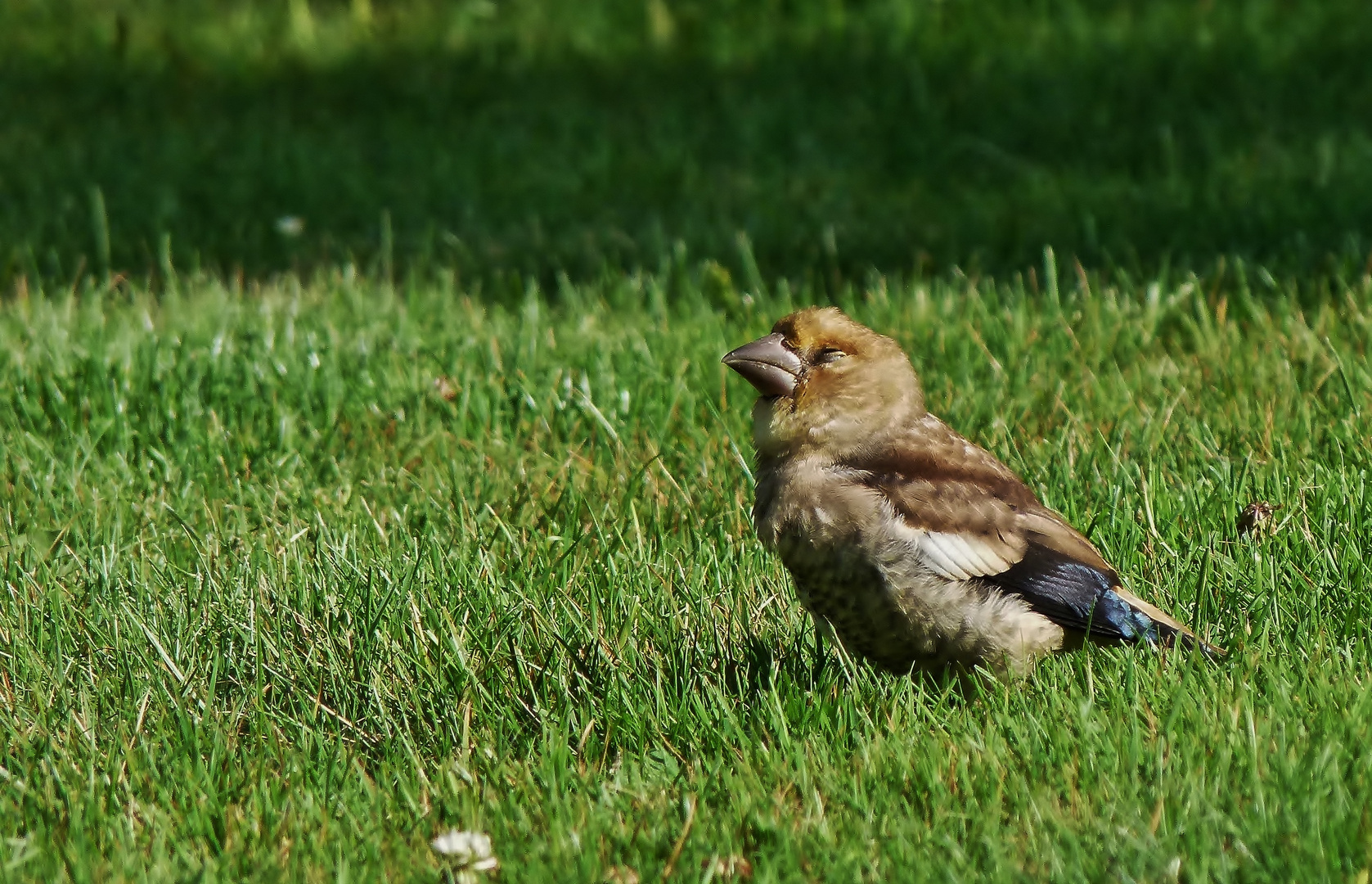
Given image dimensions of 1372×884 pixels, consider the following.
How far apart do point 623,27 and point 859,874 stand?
29.5 feet

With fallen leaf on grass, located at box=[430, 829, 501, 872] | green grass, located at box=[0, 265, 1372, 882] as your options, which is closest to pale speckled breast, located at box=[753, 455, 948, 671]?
green grass, located at box=[0, 265, 1372, 882]

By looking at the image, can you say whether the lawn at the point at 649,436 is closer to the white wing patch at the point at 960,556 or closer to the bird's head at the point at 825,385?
the white wing patch at the point at 960,556

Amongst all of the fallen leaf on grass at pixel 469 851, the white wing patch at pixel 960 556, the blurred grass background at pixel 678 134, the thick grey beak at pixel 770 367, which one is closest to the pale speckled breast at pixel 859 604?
the white wing patch at pixel 960 556

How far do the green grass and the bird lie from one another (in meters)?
0.10

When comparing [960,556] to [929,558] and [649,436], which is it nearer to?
[929,558]

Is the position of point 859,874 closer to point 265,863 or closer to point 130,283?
point 265,863

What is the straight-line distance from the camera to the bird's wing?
140 inches

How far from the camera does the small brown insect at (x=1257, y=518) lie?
4.14 metres

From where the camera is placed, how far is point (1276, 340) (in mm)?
5469

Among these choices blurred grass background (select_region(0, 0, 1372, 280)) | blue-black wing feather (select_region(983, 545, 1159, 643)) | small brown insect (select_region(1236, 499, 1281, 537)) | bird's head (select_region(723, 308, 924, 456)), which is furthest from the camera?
blurred grass background (select_region(0, 0, 1372, 280))

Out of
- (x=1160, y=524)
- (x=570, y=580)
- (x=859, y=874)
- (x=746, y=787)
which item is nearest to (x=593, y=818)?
(x=746, y=787)

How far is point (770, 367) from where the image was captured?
3.92 meters

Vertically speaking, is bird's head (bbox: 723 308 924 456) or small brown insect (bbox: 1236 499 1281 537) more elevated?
bird's head (bbox: 723 308 924 456)

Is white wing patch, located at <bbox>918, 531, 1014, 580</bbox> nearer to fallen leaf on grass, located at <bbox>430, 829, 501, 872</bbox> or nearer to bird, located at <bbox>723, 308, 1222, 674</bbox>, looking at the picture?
bird, located at <bbox>723, 308, 1222, 674</bbox>
